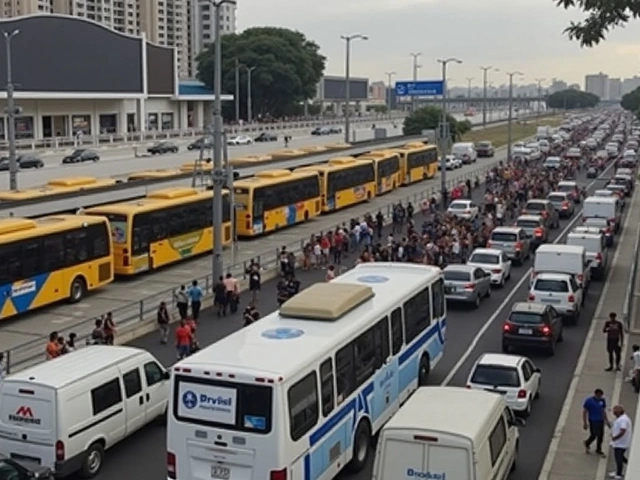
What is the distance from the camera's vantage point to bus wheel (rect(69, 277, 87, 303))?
2870 cm

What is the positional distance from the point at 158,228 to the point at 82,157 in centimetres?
2780

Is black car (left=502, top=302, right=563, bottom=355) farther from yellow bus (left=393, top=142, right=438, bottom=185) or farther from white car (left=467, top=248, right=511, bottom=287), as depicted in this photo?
yellow bus (left=393, top=142, right=438, bottom=185)

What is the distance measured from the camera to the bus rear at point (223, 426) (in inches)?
502

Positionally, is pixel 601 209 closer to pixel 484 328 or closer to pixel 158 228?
pixel 484 328

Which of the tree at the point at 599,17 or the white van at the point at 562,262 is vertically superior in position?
the tree at the point at 599,17

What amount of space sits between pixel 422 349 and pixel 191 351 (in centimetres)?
538

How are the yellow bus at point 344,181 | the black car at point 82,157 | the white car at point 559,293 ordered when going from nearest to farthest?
1. the white car at point 559,293
2. the yellow bus at point 344,181
3. the black car at point 82,157

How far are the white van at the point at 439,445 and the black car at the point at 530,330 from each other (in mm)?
9896

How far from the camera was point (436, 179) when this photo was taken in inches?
2881

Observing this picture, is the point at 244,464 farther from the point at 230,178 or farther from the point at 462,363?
the point at 230,178

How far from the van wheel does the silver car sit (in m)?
14.7

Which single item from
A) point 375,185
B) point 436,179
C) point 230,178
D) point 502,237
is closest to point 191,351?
point 230,178

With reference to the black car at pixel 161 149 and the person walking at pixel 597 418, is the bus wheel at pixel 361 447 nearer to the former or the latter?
the person walking at pixel 597 418

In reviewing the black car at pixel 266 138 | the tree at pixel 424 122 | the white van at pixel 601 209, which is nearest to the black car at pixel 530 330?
the white van at pixel 601 209
